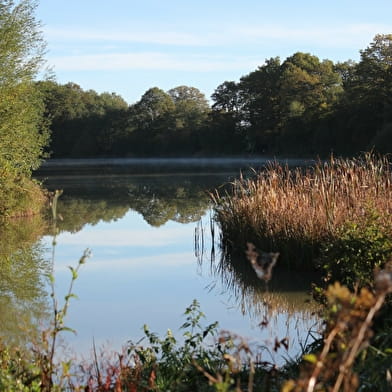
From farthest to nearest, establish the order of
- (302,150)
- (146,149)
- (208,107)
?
(208,107), (146,149), (302,150)

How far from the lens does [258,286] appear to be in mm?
9016

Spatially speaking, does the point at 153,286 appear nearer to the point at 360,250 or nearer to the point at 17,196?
the point at 360,250

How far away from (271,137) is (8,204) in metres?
43.3

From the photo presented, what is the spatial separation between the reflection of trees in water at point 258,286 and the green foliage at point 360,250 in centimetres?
51

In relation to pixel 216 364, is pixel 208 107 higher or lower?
higher

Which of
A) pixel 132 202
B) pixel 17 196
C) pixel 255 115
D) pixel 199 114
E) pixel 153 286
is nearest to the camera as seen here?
pixel 153 286

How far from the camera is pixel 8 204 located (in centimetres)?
1784

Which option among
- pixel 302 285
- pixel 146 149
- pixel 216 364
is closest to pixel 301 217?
pixel 302 285

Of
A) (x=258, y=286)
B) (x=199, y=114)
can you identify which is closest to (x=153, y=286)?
(x=258, y=286)

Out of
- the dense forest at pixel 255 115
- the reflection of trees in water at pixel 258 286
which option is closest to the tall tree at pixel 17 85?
the reflection of trees in water at pixel 258 286

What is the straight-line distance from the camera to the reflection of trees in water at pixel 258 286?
7453 millimetres

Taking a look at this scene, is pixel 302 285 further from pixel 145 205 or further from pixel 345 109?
pixel 345 109

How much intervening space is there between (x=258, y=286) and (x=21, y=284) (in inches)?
124

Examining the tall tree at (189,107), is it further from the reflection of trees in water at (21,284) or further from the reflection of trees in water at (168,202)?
the reflection of trees in water at (21,284)
